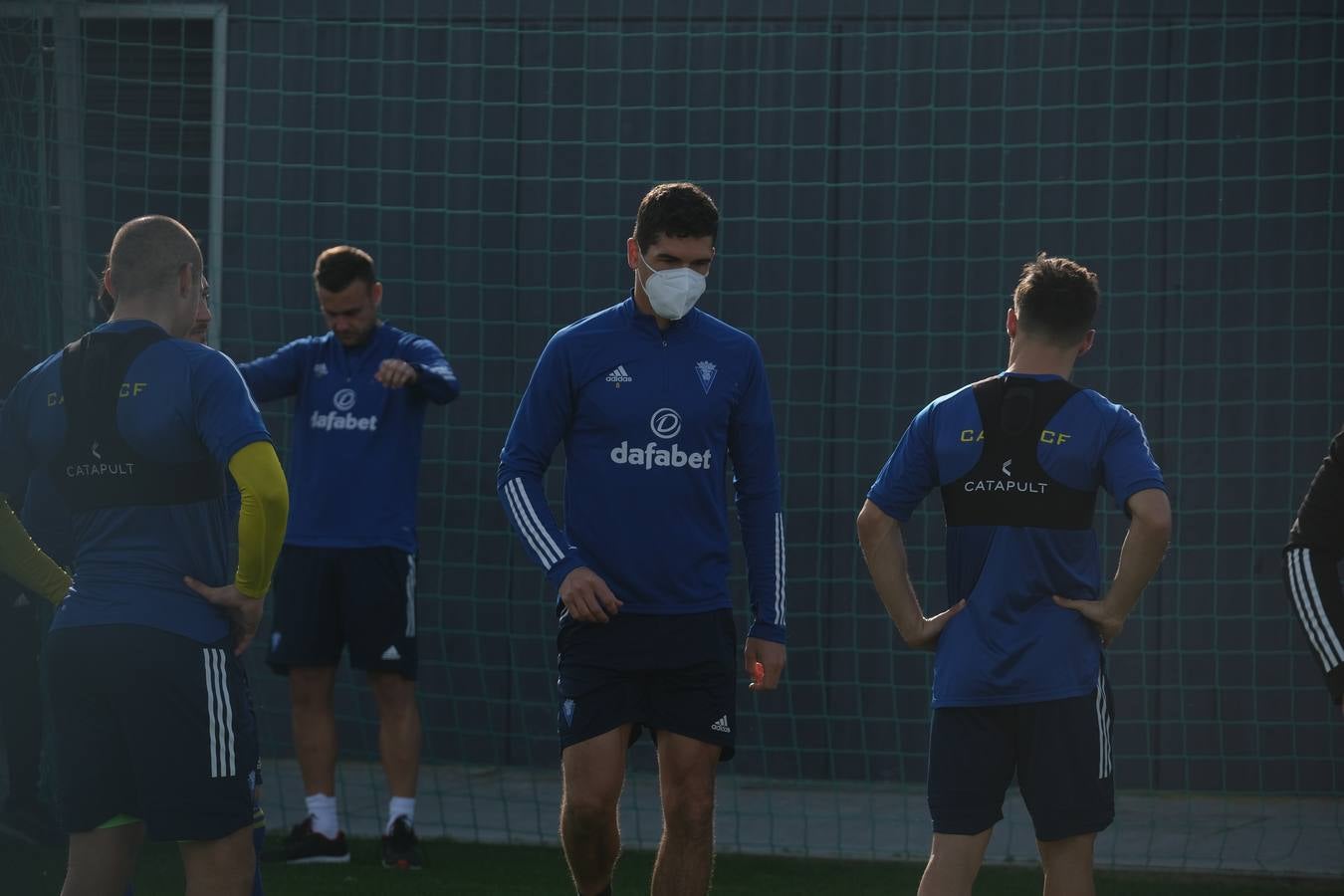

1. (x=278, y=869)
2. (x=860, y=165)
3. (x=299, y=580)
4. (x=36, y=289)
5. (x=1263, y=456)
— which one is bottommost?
(x=278, y=869)

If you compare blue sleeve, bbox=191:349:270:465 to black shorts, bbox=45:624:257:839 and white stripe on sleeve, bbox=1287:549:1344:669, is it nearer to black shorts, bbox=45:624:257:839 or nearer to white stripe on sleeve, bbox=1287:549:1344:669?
black shorts, bbox=45:624:257:839

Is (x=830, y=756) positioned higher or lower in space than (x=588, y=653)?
lower

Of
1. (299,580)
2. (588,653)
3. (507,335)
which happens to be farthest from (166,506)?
(507,335)

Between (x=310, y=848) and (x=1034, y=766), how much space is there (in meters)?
3.17

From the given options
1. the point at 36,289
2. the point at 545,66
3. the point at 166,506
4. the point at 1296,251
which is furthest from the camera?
the point at 545,66

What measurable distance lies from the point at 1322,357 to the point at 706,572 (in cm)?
405

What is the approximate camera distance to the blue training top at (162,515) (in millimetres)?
3711

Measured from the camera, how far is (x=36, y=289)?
670 centimetres

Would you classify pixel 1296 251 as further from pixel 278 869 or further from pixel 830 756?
pixel 278 869

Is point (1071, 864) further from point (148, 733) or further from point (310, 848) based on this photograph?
point (310, 848)

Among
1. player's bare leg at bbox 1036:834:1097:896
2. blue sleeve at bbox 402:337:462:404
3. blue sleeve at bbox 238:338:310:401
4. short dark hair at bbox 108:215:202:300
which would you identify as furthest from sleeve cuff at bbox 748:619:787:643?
blue sleeve at bbox 238:338:310:401

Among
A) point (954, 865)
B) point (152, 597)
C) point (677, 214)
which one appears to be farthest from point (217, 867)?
point (677, 214)

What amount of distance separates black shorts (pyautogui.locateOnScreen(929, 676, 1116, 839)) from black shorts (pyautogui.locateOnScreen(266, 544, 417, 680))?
276 cm

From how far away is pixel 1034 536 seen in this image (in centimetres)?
389
